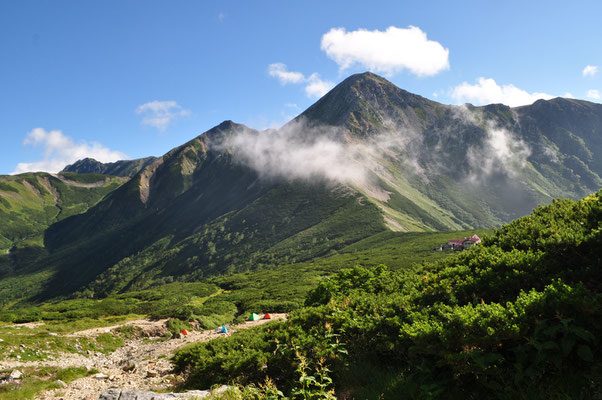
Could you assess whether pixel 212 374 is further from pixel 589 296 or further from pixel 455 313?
pixel 589 296

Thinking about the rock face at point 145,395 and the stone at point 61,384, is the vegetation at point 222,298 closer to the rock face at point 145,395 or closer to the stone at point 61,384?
the stone at point 61,384

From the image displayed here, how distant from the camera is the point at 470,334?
6043 millimetres

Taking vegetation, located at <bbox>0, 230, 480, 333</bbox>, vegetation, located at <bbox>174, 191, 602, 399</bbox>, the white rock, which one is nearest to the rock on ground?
vegetation, located at <bbox>174, 191, 602, 399</bbox>

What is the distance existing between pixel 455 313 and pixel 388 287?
7.94 metres

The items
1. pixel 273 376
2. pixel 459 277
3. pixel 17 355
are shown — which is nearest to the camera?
pixel 273 376

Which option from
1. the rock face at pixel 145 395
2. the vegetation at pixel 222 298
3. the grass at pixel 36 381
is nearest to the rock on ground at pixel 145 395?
the rock face at pixel 145 395

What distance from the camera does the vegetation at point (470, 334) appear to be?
215 inches

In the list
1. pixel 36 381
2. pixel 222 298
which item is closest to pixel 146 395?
pixel 36 381

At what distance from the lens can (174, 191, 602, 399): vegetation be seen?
546 centimetres

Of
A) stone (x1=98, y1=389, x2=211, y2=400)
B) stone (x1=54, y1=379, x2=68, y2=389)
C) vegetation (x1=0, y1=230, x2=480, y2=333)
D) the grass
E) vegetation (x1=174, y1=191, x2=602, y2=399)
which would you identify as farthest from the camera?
vegetation (x1=0, y1=230, x2=480, y2=333)

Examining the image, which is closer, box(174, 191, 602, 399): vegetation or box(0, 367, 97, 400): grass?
box(174, 191, 602, 399): vegetation

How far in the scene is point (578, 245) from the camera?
8.81m

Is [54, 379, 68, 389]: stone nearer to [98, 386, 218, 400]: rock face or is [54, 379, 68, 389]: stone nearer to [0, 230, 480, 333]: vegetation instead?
[98, 386, 218, 400]: rock face

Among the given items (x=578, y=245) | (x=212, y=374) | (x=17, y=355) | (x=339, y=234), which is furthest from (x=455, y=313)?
(x=339, y=234)
